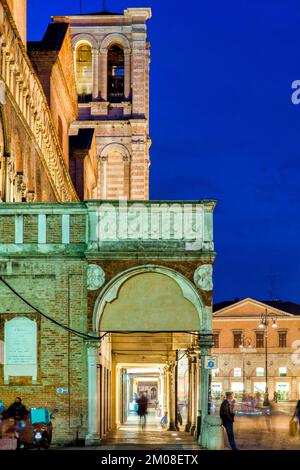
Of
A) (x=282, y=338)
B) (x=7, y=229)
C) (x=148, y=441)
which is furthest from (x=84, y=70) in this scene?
(x=7, y=229)

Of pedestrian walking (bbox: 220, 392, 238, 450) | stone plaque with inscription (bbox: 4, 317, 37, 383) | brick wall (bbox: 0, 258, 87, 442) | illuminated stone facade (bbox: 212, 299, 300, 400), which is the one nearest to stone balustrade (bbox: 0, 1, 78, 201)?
brick wall (bbox: 0, 258, 87, 442)

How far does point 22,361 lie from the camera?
1064 inches

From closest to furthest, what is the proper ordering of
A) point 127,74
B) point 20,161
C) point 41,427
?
point 41,427
point 20,161
point 127,74

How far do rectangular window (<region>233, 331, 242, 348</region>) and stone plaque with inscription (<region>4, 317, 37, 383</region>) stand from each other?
8498cm

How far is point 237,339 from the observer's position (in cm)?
11100

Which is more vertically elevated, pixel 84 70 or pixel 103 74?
pixel 84 70

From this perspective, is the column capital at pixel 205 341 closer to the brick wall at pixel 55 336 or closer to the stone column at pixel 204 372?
the stone column at pixel 204 372

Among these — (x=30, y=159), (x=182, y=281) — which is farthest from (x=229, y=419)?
(x=30, y=159)

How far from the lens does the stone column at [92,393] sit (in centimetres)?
2678

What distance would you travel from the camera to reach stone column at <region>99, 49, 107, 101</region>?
8494cm

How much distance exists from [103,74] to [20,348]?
61.1m

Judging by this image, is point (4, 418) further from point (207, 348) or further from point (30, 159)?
point (30, 159)

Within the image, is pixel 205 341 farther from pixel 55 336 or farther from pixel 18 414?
pixel 18 414
